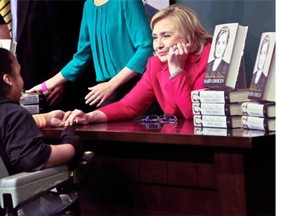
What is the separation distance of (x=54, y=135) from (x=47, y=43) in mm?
1047

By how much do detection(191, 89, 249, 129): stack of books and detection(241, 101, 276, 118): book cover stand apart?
6cm

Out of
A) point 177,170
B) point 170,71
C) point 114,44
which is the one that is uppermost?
point 114,44

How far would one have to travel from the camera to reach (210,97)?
2.17 metres

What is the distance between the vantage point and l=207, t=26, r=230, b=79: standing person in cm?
216

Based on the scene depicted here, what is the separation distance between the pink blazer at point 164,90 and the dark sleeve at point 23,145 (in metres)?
0.73

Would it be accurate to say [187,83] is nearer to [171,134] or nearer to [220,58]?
[220,58]

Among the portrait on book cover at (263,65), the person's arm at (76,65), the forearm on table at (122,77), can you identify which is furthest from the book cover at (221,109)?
the person's arm at (76,65)

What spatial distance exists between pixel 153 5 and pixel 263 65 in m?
1.04

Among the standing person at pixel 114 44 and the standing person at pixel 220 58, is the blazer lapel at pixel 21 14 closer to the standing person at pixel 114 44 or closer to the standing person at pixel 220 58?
the standing person at pixel 114 44

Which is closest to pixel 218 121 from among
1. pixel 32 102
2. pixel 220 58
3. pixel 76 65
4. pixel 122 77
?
pixel 220 58

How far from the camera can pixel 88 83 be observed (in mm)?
3104

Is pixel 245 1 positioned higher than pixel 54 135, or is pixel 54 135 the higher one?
pixel 245 1
